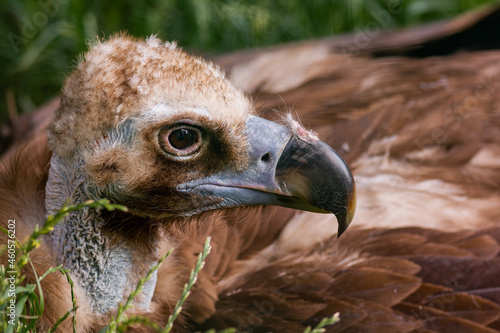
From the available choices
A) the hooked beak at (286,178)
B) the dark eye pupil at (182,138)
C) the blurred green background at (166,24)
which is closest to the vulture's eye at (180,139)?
the dark eye pupil at (182,138)

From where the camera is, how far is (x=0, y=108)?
4.81 meters

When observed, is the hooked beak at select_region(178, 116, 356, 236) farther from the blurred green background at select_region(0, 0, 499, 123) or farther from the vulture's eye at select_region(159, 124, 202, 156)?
the blurred green background at select_region(0, 0, 499, 123)

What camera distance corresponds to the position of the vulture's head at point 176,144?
2.04 meters

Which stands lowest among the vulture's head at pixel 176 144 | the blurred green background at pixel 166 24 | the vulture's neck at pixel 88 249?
the vulture's neck at pixel 88 249

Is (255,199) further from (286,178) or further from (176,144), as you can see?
(176,144)

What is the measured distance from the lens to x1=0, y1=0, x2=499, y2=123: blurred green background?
4.65 meters

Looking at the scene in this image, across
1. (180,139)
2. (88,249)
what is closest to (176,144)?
(180,139)

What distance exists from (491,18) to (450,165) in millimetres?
1017

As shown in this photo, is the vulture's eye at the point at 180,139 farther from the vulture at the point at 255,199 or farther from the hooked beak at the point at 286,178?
the hooked beak at the point at 286,178

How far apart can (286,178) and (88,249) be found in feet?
2.03

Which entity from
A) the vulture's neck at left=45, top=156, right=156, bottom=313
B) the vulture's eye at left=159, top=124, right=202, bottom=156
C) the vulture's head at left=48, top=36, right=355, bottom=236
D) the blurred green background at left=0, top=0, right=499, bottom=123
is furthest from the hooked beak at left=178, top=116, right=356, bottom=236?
the blurred green background at left=0, top=0, right=499, bottom=123

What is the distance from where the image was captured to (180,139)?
205cm

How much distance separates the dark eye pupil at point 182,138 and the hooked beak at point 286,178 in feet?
0.40

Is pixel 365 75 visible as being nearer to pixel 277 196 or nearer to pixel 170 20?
pixel 277 196
